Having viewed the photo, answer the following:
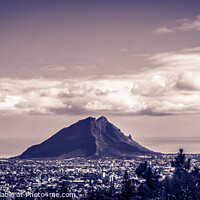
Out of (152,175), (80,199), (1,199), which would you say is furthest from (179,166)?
(1,199)

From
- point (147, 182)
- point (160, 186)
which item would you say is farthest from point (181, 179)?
point (147, 182)

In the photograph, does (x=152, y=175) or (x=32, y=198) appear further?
(x=32, y=198)

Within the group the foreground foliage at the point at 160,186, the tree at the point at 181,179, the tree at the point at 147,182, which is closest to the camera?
the tree at the point at 147,182

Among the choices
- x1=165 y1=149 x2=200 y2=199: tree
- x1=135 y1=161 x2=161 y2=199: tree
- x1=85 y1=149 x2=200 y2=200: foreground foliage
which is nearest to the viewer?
x1=135 y1=161 x2=161 y2=199: tree

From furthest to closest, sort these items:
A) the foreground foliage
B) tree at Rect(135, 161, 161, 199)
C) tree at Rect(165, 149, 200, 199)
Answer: tree at Rect(165, 149, 200, 199), the foreground foliage, tree at Rect(135, 161, 161, 199)

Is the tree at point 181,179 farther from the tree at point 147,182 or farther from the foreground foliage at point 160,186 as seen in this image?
the tree at point 147,182

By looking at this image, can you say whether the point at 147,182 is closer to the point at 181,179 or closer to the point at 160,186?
the point at 160,186

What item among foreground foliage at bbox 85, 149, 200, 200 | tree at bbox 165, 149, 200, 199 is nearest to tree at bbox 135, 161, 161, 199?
foreground foliage at bbox 85, 149, 200, 200

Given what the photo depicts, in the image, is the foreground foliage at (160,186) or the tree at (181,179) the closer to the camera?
the foreground foliage at (160,186)

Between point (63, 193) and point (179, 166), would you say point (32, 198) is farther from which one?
point (179, 166)

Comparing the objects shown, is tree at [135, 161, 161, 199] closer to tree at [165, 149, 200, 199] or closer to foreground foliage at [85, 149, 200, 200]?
foreground foliage at [85, 149, 200, 200]

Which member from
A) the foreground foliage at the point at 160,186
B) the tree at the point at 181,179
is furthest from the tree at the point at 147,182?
the tree at the point at 181,179
